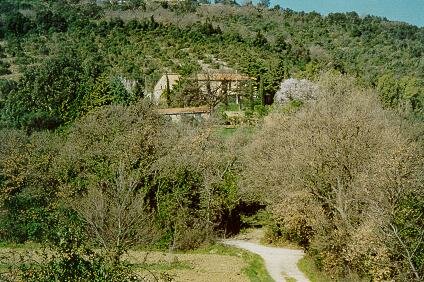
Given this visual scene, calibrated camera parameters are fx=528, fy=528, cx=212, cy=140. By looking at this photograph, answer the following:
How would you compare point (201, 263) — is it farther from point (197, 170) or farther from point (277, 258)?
point (197, 170)

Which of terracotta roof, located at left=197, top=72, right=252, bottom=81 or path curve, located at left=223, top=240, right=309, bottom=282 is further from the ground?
terracotta roof, located at left=197, top=72, right=252, bottom=81

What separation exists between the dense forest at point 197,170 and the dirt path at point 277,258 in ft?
3.74

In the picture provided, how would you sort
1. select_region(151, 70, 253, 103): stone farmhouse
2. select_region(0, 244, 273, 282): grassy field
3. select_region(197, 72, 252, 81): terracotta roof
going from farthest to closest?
select_region(197, 72, 252, 81): terracotta roof, select_region(151, 70, 253, 103): stone farmhouse, select_region(0, 244, 273, 282): grassy field

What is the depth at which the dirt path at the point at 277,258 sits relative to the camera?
25.7m

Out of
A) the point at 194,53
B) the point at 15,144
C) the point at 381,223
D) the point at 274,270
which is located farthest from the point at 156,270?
the point at 194,53

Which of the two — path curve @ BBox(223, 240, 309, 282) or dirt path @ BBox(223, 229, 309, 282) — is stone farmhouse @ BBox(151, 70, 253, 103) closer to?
dirt path @ BBox(223, 229, 309, 282)

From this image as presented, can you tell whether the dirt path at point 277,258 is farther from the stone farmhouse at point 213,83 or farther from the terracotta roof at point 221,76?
the terracotta roof at point 221,76

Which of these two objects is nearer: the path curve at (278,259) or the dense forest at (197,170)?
the dense forest at (197,170)

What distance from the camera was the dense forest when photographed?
19828 mm

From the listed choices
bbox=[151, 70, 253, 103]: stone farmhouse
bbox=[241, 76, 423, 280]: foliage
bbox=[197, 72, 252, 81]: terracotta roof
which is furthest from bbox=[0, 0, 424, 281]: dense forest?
bbox=[197, 72, 252, 81]: terracotta roof

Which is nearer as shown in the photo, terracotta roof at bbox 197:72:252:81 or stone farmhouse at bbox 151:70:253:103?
stone farmhouse at bbox 151:70:253:103

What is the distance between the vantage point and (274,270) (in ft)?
87.0

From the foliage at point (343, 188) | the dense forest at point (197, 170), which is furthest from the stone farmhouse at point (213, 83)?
the foliage at point (343, 188)

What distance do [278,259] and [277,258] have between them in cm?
25
